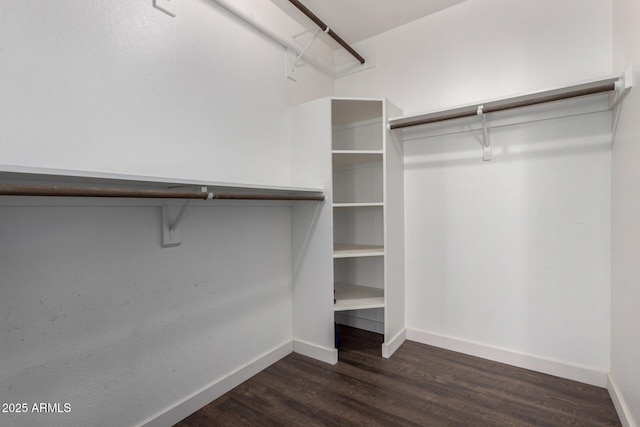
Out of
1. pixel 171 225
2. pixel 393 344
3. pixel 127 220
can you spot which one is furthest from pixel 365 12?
pixel 393 344

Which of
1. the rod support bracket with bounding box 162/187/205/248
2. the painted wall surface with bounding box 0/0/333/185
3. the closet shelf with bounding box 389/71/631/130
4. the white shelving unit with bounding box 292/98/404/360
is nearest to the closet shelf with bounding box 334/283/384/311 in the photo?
the white shelving unit with bounding box 292/98/404/360

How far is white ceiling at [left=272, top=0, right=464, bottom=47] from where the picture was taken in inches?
83.4

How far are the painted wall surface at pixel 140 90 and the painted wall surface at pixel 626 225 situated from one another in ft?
Result: 5.87

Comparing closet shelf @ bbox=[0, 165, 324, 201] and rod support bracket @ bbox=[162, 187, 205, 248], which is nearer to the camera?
closet shelf @ bbox=[0, 165, 324, 201]

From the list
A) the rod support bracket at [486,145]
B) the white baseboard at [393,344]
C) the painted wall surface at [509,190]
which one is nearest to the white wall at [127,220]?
the white baseboard at [393,344]

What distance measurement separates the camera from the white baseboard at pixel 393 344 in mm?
2057

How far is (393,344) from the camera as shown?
2.13 m

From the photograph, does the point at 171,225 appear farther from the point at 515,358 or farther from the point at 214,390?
the point at 515,358

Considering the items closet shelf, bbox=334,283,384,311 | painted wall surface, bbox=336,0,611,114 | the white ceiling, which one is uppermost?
the white ceiling

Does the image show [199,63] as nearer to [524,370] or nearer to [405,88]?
[405,88]

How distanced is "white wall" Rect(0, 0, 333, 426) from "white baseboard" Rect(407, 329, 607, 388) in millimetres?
1188

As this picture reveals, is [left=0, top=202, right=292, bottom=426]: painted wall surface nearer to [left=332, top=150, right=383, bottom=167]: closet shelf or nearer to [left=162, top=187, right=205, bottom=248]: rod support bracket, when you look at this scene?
[left=162, top=187, right=205, bottom=248]: rod support bracket

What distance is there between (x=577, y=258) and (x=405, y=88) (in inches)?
62.0

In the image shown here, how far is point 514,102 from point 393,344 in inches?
66.0
